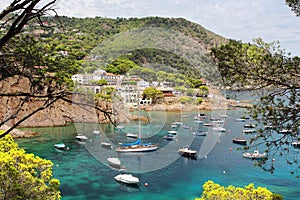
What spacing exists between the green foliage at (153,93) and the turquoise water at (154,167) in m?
7.71

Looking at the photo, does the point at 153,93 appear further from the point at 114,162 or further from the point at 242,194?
the point at 242,194

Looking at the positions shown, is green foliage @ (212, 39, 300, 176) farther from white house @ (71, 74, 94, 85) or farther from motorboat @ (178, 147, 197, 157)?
motorboat @ (178, 147, 197, 157)

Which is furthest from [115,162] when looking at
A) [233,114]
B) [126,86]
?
[233,114]

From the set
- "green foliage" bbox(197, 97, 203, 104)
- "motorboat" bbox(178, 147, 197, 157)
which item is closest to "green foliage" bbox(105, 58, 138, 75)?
"green foliage" bbox(197, 97, 203, 104)

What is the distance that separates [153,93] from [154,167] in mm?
17525

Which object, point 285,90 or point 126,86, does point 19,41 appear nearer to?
point 285,90

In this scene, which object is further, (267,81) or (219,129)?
(219,129)

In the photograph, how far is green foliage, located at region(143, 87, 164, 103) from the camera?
103 ft

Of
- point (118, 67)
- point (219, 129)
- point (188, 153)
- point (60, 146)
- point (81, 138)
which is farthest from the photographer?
point (118, 67)

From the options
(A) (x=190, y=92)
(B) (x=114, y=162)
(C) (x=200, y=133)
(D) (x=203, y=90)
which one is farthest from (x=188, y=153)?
(D) (x=203, y=90)

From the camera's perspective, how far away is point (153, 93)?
1289 inches

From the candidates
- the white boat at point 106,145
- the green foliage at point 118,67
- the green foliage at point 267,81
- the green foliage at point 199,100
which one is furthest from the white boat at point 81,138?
the green foliage at point 199,100

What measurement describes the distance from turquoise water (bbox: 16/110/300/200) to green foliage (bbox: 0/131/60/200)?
4.13 m

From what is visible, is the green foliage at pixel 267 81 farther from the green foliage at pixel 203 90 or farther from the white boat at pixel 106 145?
the green foliage at pixel 203 90
